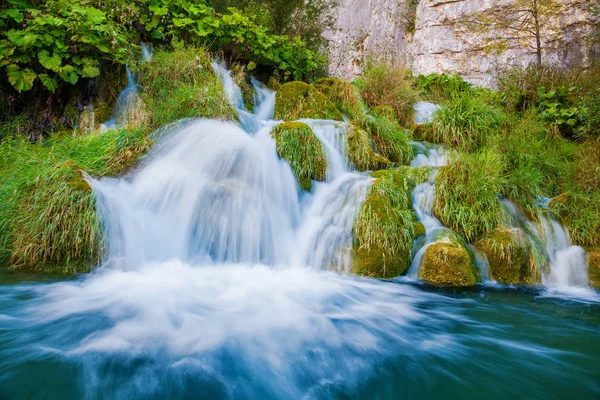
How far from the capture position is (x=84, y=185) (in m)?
3.52

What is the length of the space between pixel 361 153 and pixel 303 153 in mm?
1018

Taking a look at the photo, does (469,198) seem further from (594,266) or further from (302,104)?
(302,104)

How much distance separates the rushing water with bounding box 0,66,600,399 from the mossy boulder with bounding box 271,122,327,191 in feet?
0.55

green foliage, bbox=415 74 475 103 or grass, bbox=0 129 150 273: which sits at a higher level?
green foliage, bbox=415 74 475 103

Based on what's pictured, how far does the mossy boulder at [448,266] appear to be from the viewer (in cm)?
355

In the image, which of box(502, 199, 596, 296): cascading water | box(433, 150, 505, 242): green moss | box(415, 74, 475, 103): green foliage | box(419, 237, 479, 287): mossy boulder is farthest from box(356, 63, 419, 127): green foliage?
box(419, 237, 479, 287): mossy boulder

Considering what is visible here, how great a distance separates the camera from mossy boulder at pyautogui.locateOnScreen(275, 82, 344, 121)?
663 cm

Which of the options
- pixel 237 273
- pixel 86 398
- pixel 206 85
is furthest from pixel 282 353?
pixel 206 85

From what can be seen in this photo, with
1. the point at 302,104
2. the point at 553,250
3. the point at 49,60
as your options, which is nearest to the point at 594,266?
the point at 553,250

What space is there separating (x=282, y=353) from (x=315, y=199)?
2.68 m

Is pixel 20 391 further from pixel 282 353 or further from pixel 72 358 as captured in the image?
pixel 282 353

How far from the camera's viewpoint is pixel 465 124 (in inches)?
247

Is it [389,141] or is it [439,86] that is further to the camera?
[439,86]

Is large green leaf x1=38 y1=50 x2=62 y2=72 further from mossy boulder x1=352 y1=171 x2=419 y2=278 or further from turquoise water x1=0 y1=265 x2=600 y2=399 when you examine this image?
mossy boulder x1=352 y1=171 x2=419 y2=278
